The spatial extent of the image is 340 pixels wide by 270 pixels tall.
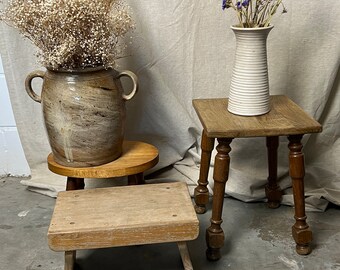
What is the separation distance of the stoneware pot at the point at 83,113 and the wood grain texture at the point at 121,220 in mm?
125

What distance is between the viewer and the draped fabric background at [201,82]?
172 cm

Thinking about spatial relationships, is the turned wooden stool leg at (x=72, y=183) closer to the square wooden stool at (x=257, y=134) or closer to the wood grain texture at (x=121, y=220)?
the wood grain texture at (x=121, y=220)

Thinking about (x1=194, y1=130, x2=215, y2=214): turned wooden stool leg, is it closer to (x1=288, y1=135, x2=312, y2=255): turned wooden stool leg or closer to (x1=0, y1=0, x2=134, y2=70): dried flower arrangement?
(x1=288, y1=135, x2=312, y2=255): turned wooden stool leg

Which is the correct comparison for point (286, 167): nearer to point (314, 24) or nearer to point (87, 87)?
point (314, 24)

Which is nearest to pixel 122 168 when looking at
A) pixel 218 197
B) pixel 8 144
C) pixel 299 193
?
pixel 218 197

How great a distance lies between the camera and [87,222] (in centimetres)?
128

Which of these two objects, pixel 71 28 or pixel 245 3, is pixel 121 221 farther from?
pixel 245 3

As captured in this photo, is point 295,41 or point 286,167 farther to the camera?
point 286,167

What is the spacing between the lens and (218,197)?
1459mm

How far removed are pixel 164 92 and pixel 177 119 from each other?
0.37 ft

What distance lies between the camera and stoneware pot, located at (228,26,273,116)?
1432 millimetres

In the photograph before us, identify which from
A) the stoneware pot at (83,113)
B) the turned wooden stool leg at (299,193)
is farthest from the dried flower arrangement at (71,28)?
the turned wooden stool leg at (299,193)

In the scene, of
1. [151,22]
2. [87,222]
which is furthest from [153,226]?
[151,22]

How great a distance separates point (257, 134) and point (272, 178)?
0.45 m
